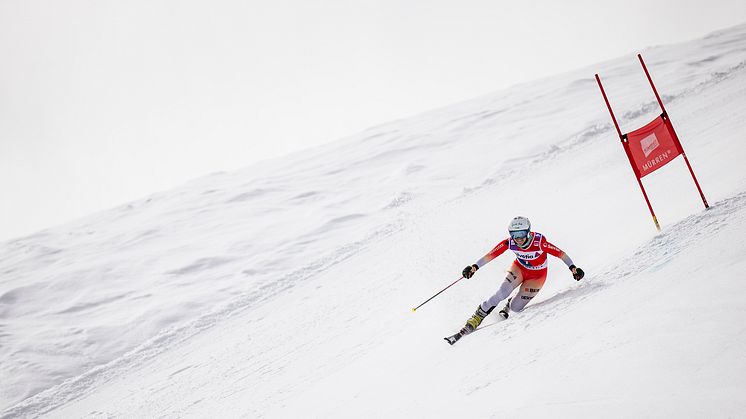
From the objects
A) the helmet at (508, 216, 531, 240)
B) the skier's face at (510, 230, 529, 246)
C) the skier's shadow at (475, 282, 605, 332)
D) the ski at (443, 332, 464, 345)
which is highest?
the helmet at (508, 216, 531, 240)

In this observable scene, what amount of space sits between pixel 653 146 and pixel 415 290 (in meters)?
4.57

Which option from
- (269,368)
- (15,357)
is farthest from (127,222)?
(269,368)

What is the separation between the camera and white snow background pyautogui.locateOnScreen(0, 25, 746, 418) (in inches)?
144

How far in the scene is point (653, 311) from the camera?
3898mm

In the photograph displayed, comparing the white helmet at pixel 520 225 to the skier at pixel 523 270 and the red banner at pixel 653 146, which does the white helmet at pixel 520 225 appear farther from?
the red banner at pixel 653 146

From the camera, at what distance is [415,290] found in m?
8.95

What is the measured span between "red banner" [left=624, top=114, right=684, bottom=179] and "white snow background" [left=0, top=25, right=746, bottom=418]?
0.86 m

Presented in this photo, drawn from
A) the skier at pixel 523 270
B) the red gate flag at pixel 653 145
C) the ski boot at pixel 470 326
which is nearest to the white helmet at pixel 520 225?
the skier at pixel 523 270

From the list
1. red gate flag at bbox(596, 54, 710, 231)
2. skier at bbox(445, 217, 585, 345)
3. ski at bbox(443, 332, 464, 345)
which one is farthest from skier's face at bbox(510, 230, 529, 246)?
red gate flag at bbox(596, 54, 710, 231)

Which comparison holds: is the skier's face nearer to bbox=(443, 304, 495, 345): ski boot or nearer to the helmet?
the helmet

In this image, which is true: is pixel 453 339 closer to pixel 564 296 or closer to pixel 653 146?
pixel 564 296

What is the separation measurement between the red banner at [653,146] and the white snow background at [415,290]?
34.0 inches

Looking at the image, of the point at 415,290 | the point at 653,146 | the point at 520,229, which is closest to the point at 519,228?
the point at 520,229

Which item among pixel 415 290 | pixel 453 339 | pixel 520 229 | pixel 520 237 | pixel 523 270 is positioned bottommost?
pixel 415 290
